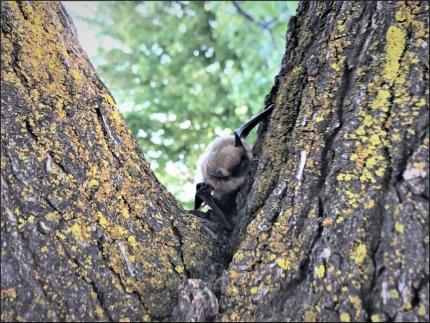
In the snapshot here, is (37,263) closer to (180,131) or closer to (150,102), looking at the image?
(180,131)

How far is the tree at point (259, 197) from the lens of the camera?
1.61 m

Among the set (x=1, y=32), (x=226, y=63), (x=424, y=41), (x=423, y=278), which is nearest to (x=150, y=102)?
(x=226, y=63)

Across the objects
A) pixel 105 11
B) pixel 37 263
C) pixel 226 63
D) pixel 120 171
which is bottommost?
pixel 37 263

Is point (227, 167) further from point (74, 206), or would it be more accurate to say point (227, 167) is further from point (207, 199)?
point (74, 206)

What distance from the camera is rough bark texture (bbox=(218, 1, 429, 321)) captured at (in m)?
1.56

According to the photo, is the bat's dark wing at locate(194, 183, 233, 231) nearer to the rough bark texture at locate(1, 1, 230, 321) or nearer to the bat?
the bat

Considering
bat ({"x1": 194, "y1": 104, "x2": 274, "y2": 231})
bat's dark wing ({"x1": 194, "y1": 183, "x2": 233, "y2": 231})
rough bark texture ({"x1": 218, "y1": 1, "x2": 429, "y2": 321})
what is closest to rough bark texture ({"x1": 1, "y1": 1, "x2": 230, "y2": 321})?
bat's dark wing ({"x1": 194, "y1": 183, "x2": 233, "y2": 231})

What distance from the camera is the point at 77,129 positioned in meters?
2.07

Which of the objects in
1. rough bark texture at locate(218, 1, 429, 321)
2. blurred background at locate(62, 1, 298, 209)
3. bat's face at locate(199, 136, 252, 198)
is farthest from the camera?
blurred background at locate(62, 1, 298, 209)

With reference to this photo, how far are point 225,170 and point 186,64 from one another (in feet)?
15.9

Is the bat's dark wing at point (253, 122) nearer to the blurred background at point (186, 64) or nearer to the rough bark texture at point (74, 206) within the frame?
the rough bark texture at point (74, 206)

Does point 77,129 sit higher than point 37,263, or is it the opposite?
point 77,129

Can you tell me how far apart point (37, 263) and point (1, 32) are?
1.00 meters

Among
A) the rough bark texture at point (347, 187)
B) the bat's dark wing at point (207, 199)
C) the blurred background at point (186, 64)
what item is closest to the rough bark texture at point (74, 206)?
the bat's dark wing at point (207, 199)
